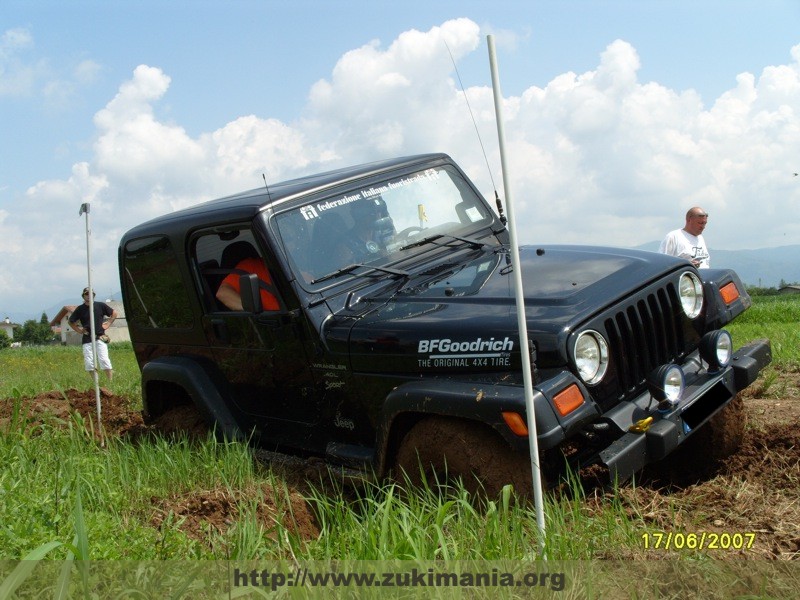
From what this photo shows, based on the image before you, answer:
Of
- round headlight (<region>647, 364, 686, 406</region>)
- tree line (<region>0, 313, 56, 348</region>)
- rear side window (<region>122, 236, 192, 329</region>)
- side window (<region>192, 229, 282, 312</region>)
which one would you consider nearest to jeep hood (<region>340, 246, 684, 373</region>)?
round headlight (<region>647, 364, 686, 406</region>)

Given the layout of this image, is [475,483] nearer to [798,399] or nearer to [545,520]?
[545,520]

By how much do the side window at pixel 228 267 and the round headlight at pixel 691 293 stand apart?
2163mm

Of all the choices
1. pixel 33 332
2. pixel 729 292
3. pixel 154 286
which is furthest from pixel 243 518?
pixel 33 332

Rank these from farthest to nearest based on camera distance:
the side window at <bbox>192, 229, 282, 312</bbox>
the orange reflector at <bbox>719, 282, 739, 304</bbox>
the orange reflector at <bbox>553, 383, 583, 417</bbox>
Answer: the side window at <bbox>192, 229, 282, 312</bbox>, the orange reflector at <bbox>719, 282, 739, 304</bbox>, the orange reflector at <bbox>553, 383, 583, 417</bbox>

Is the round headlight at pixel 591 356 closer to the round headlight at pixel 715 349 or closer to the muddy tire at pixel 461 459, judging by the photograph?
the muddy tire at pixel 461 459

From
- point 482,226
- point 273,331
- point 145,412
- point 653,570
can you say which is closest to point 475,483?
point 653,570

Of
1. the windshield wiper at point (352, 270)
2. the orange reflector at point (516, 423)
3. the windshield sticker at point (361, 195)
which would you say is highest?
the windshield sticker at point (361, 195)

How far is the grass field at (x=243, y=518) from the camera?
2900 mm

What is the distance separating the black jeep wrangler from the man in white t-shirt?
4150mm

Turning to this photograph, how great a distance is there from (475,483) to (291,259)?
1656 millimetres

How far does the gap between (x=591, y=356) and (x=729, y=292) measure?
142 cm

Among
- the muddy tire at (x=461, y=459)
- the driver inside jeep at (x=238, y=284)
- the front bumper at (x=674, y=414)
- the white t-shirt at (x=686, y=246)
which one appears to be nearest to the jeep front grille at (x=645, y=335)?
the front bumper at (x=674, y=414)

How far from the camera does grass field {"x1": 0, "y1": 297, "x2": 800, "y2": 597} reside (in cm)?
→ 290

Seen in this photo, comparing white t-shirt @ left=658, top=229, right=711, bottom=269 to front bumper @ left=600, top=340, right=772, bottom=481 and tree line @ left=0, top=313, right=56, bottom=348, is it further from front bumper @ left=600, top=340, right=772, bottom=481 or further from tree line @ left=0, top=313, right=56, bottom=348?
tree line @ left=0, top=313, right=56, bottom=348
